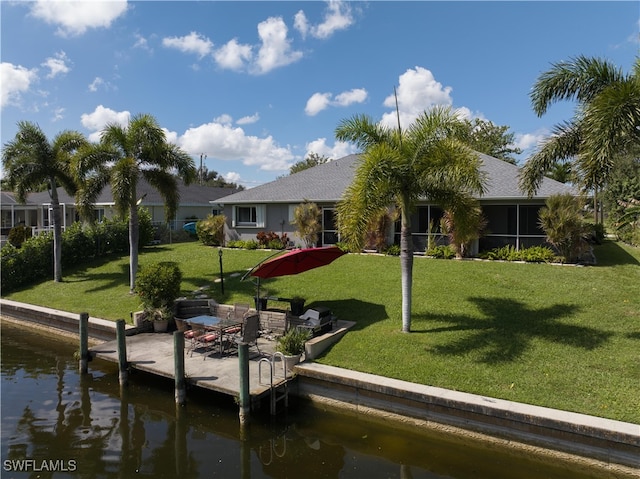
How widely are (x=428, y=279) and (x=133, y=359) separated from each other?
9975 millimetres

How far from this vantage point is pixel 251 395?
9156 mm

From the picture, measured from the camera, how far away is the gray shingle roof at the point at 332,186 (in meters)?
20.0

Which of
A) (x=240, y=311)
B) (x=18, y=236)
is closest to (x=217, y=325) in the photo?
(x=240, y=311)

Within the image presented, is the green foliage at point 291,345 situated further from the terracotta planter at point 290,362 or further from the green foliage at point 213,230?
the green foliage at point 213,230

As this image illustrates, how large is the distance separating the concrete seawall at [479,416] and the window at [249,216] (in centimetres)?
1700

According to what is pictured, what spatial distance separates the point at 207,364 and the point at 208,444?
2.79 meters

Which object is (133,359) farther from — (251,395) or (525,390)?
(525,390)

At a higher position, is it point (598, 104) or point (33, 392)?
point (598, 104)

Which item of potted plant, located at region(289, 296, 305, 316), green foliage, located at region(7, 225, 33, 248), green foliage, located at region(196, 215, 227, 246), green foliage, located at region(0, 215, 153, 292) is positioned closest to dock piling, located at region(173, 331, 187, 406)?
potted plant, located at region(289, 296, 305, 316)

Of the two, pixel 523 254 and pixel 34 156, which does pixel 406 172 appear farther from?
pixel 34 156

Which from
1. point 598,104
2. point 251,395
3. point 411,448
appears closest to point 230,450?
point 251,395

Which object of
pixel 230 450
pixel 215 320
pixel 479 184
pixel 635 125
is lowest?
pixel 230 450

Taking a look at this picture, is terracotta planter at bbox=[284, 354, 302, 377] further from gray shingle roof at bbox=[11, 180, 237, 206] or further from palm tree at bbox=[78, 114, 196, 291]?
gray shingle roof at bbox=[11, 180, 237, 206]

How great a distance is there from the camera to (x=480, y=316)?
494 inches
